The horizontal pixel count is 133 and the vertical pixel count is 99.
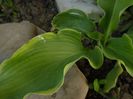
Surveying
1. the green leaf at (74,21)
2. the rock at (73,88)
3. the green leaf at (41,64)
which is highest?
the green leaf at (41,64)

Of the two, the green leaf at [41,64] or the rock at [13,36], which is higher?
the green leaf at [41,64]

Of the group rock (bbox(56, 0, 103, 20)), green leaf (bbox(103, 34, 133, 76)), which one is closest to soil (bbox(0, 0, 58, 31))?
rock (bbox(56, 0, 103, 20))

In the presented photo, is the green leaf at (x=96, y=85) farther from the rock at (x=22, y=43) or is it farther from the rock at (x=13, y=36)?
the rock at (x=13, y=36)

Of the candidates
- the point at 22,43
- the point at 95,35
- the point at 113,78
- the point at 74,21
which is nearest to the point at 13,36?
the point at 22,43

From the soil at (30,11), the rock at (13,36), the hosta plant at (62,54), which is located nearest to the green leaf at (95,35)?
the hosta plant at (62,54)

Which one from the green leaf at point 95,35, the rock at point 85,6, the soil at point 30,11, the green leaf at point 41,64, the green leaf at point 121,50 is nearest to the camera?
the green leaf at point 41,64

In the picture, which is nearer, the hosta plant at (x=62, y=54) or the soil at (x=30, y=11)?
the hosta plant at (x=62, y=54)

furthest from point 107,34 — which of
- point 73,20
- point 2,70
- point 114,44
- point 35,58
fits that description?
point 2,70
